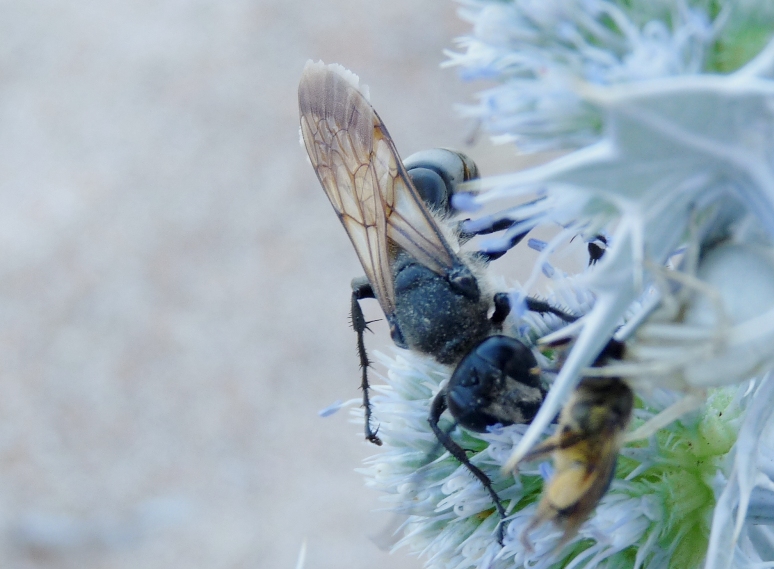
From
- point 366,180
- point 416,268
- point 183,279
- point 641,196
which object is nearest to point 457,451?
point 416,268

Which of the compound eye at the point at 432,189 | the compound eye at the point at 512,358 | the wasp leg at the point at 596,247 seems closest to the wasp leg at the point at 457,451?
the compound eye at the point at 512,358

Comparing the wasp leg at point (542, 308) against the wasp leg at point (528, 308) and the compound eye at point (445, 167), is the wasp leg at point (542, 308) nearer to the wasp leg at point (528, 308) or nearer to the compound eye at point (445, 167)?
the wasp leg at point (528, 308)

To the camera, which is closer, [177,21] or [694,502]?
[694,502]

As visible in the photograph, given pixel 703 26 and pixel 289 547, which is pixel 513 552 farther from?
pixel 289 547

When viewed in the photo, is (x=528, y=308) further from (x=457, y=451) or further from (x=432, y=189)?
(x=432, y=189)

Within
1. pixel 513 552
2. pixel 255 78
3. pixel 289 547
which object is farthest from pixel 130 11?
pixel 513 552
